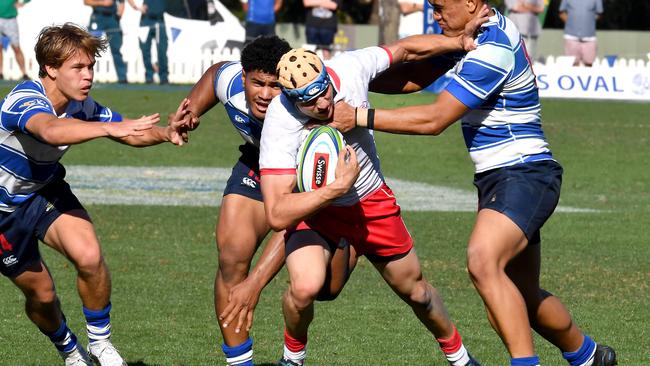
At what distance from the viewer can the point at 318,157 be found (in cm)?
654

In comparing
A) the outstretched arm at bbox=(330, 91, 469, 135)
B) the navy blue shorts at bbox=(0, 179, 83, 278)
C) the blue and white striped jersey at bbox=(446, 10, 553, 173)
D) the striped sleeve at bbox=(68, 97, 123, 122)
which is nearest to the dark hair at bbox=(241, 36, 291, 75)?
the outstretched arm at bbox=(330, 91, 469, 135)

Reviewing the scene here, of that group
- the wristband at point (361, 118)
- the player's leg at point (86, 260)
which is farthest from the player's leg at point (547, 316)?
the player's leg at point (86, 260)

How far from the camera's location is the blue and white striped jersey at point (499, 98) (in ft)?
21.7

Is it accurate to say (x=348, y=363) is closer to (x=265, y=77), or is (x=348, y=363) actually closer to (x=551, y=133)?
(x=265, y=77)

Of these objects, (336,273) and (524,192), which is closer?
(524,192)

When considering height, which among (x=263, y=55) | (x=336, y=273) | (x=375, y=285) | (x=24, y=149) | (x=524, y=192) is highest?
(x=263, y=55)

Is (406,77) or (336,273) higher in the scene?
(406,77)

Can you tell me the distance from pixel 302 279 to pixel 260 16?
17.5 meters

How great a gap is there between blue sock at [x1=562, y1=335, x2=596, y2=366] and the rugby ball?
6.09ft

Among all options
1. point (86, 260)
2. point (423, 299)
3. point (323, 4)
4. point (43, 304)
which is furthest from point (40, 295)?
point (323, 4)

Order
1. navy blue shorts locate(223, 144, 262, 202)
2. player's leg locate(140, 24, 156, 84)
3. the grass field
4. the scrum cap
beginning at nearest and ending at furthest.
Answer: the scrum cap, navy blue shorts locate(223, 144, 262, 202), the grass field, player's leg locate(140, 24, 156, 84)

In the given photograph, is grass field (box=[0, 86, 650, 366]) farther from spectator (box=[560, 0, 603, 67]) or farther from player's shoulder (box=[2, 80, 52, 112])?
spectator (box=[560, 0, 603, 67])

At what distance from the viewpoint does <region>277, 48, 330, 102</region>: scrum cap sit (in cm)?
634

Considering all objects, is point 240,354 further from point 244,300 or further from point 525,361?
point 525,361
